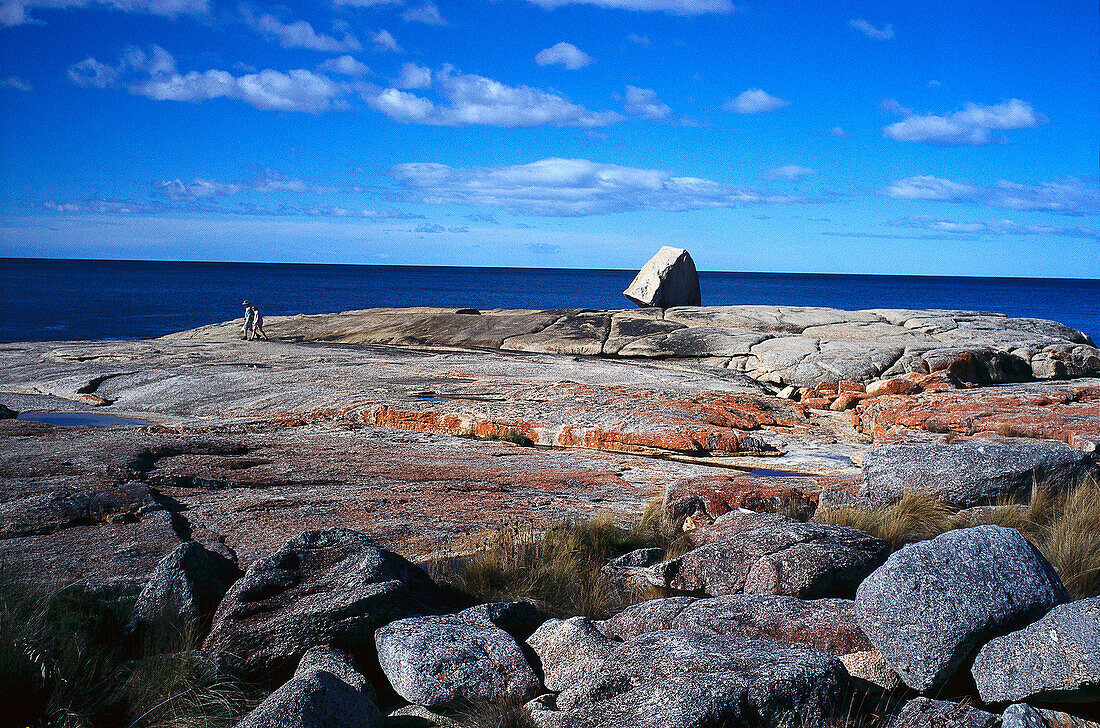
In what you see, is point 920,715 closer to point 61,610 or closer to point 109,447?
point 61,610

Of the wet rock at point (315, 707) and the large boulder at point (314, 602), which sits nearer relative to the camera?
the wet rock at point (315, 707)

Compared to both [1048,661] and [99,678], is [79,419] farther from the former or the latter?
[1048,661]

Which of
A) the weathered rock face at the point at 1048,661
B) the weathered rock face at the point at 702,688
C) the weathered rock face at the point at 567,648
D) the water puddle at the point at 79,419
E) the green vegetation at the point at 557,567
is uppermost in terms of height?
the weathered rock face at the point at 1048,661

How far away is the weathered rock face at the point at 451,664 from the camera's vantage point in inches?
182

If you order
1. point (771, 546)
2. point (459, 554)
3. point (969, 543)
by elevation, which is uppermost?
point (969, 543)

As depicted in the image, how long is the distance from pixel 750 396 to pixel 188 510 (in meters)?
12.1

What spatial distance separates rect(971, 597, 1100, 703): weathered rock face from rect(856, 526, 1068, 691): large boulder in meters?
0.15

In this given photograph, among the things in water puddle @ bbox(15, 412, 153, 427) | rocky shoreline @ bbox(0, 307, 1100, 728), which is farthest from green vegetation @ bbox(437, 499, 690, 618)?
water puddle @ bbox(15, 412, 153, 427)

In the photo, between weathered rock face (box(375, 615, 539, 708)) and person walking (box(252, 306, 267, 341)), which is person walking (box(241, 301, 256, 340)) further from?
weathered rock face (box(375, 615, 539, 708))

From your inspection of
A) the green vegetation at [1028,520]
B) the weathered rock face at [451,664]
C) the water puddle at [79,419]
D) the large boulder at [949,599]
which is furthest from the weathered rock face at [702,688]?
the water puddle at [79,419]

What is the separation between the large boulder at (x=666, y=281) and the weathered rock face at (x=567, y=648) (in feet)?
103

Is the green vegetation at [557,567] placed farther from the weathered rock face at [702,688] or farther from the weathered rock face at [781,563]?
the weathered rock face at [702,688]

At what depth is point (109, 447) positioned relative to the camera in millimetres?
11047

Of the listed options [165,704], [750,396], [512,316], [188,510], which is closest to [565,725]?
[165,704]
